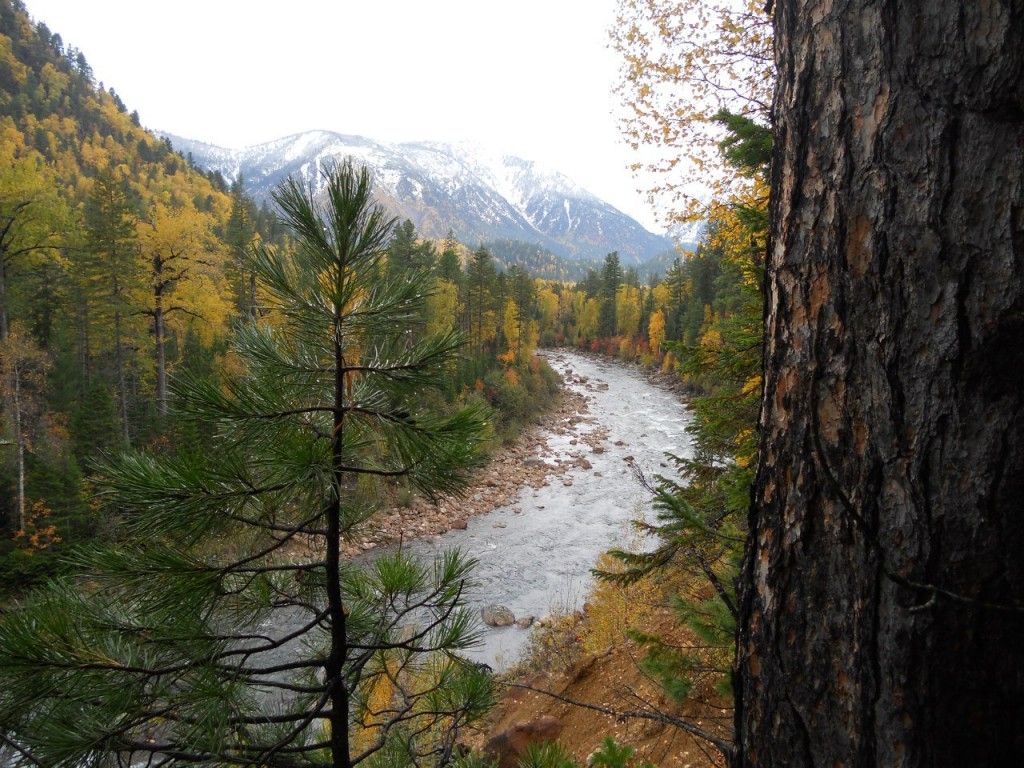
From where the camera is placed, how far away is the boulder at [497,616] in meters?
11.8

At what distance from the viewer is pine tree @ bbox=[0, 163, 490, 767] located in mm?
1578

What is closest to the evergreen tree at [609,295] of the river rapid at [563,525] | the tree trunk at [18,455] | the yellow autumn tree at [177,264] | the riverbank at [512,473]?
the riverbank at [512,473]

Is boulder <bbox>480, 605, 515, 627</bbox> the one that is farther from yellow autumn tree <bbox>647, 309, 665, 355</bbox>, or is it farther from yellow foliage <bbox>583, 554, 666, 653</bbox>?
yellow autumn tree <bbox>647, 309, 665, 355</bbox>

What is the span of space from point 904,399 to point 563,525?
16.5 m

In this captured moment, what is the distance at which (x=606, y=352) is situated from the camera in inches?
2315

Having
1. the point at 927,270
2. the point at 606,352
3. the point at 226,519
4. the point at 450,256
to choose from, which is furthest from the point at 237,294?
the point at 606,352

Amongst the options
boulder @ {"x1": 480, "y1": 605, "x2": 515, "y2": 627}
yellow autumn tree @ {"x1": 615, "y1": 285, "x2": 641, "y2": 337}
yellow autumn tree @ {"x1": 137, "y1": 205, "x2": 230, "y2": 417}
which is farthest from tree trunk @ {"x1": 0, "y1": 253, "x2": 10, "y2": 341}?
yellow autumn tree @ {"x1": 615, "y1": 285, "x2": 641, "y2": 337}

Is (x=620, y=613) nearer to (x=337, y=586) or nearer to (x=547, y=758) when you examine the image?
(x=547, y=758)

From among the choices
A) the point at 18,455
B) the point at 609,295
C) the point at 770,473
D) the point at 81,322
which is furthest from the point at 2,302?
the point at 609,295

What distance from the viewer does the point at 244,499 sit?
5.74ft

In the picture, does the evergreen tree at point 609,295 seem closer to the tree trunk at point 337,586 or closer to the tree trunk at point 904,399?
the tree trunk at point 337,586

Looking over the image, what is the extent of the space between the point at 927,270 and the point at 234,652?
217 centimetres

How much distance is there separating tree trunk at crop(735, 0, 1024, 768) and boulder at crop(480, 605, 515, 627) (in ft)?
37.8

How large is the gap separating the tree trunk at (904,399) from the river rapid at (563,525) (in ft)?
15.3
